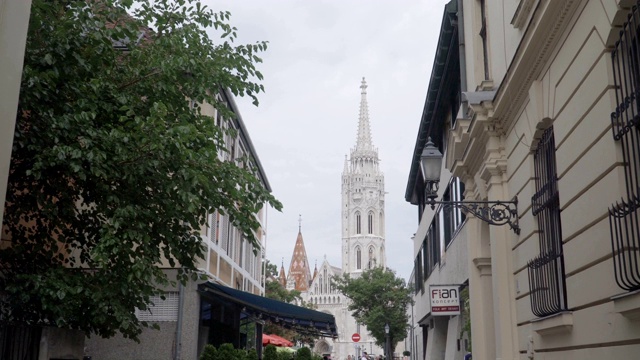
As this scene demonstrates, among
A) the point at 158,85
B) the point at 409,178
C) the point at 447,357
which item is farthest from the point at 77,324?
the point at 409,178

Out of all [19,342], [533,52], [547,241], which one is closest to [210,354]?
[19,342]

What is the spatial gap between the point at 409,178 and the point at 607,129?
2544cm

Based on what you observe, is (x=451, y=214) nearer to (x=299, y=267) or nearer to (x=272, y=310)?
(x=272, y=310)

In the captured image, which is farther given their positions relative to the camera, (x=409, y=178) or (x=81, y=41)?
(x=409, y=178)

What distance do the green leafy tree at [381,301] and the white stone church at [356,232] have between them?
72.9 metres

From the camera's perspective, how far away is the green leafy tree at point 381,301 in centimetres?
6444

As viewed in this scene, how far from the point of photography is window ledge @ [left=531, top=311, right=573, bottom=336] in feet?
24.9

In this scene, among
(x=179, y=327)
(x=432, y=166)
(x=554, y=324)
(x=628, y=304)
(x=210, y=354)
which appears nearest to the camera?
(x=628, y=304)

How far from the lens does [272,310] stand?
23.2m

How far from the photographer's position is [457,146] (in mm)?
13070

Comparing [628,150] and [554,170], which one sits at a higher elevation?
[554,170]

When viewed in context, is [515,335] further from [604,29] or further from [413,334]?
[413,334]

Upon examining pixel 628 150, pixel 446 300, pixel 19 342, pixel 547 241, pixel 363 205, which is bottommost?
pixel 19 342

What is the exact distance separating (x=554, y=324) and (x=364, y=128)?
480ft
